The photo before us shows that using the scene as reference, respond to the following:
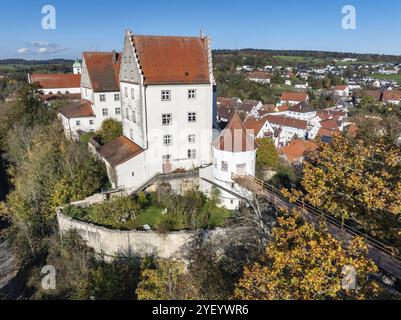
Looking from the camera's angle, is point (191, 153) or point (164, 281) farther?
point (191, 153)

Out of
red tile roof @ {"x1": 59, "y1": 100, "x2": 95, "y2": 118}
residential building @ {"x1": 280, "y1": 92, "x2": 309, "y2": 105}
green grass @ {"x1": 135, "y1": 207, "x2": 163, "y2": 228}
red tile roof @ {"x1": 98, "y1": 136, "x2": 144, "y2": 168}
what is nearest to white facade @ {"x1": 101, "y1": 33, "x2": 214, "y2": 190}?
red tile roof @ {"x1": 98, "y1": 136, "x2": 144, "y2": 168}

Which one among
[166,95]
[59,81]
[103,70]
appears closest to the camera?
[166,95]

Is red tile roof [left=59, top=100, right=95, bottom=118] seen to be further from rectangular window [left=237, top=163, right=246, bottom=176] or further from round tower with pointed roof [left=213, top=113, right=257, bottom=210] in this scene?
rectangular window [left=237, top=163, right=246, bottom=176]

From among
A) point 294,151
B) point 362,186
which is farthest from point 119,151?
point 294,151

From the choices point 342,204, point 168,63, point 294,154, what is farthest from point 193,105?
point 294,154

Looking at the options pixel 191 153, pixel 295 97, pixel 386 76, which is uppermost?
pixel 386 76

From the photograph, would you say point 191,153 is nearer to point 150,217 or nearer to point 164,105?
point 164,105

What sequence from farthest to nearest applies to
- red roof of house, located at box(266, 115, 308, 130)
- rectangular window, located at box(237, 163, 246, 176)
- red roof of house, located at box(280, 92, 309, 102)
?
red roof of house, located at box(280, 92, 309, 102), red roof of house, located at box(266, 115, 308, 130), rectangular window, located at box(237, 163, 246, 176)
